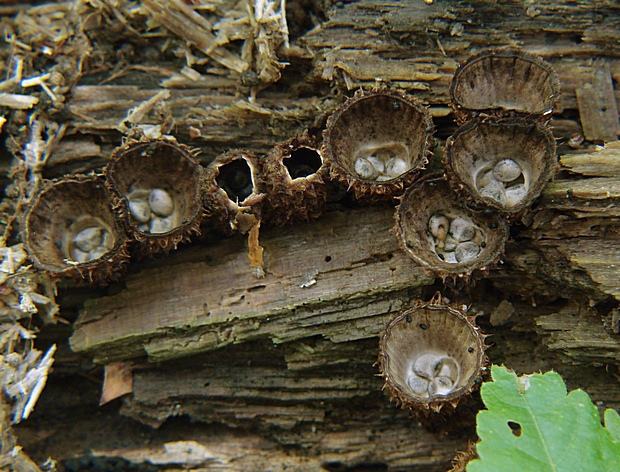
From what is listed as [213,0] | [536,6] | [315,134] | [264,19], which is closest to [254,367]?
[315,134]

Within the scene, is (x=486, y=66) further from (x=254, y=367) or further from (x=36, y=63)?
(x=36, y=63)

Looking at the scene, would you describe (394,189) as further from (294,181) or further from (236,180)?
(236,180)

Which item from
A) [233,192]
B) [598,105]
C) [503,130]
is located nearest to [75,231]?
[233,192]

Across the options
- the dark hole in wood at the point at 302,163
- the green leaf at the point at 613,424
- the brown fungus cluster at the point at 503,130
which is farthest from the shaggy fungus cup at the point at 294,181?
the green leaf at the point at 613,424

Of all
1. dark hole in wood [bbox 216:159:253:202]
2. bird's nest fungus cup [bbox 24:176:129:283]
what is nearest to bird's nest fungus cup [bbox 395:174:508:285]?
dark hole in wood [bbox 216:159:253:202]

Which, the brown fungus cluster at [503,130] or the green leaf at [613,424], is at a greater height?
the brown fungus cluster at [503,130]

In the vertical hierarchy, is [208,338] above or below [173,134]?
below

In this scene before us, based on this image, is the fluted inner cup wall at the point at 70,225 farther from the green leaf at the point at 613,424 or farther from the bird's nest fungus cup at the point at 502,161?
the green leaf at the point at 613,424
